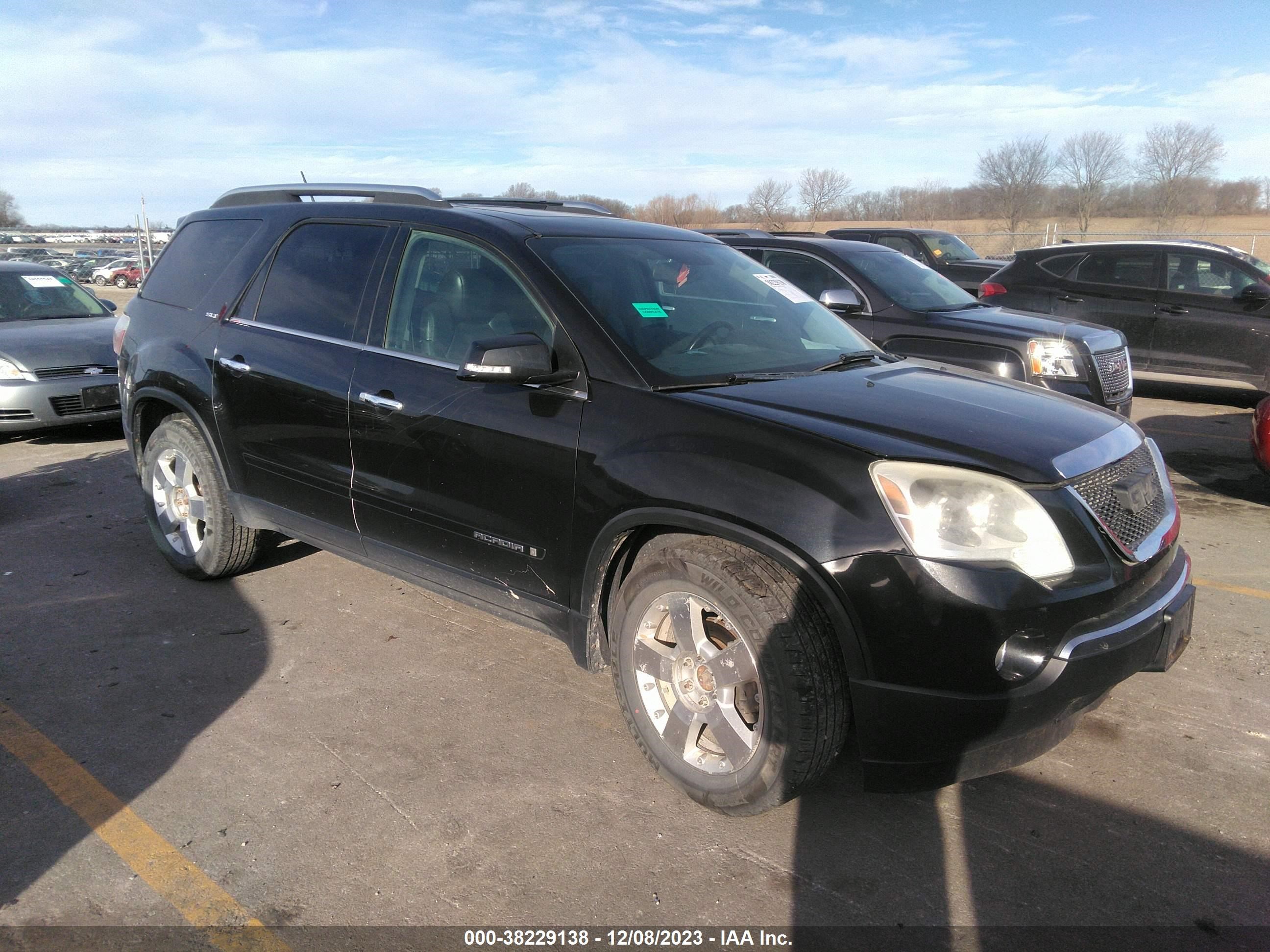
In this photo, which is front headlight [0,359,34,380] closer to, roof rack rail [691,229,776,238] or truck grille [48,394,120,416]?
truck grille [48,394,120,416]

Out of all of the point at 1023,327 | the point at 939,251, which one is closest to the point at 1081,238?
the point at 939,251

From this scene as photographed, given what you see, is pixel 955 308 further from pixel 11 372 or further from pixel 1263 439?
pixel 11 372

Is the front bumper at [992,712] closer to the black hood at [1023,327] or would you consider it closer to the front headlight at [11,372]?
the black hood at [1023,327]

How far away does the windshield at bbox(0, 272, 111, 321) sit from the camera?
30.5 ft

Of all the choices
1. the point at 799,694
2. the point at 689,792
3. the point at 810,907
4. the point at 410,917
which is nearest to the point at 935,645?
the point at 799,694

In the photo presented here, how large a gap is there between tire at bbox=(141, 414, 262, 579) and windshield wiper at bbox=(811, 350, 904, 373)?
299 centimetres

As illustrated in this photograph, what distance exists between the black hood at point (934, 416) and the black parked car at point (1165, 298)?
728cm

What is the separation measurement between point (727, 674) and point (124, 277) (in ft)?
159

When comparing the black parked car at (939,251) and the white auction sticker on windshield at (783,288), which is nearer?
the white auction sticker on windshield at (783,288)

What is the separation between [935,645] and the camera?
8.48 ft

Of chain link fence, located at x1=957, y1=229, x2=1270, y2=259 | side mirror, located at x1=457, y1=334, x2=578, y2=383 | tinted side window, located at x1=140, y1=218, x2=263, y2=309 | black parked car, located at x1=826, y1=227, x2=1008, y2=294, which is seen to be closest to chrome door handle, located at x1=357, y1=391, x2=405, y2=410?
side mirror, located at x1=457, y1=334, x2=578, y2=383

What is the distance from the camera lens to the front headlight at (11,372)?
318 inches

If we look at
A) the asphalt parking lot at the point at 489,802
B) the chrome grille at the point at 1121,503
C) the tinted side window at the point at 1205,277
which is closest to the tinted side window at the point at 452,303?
the asphalt parking lot at the point at 489,802

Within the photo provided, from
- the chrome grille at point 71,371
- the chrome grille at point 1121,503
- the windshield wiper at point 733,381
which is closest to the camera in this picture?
the chrome grille at point 1121,503
